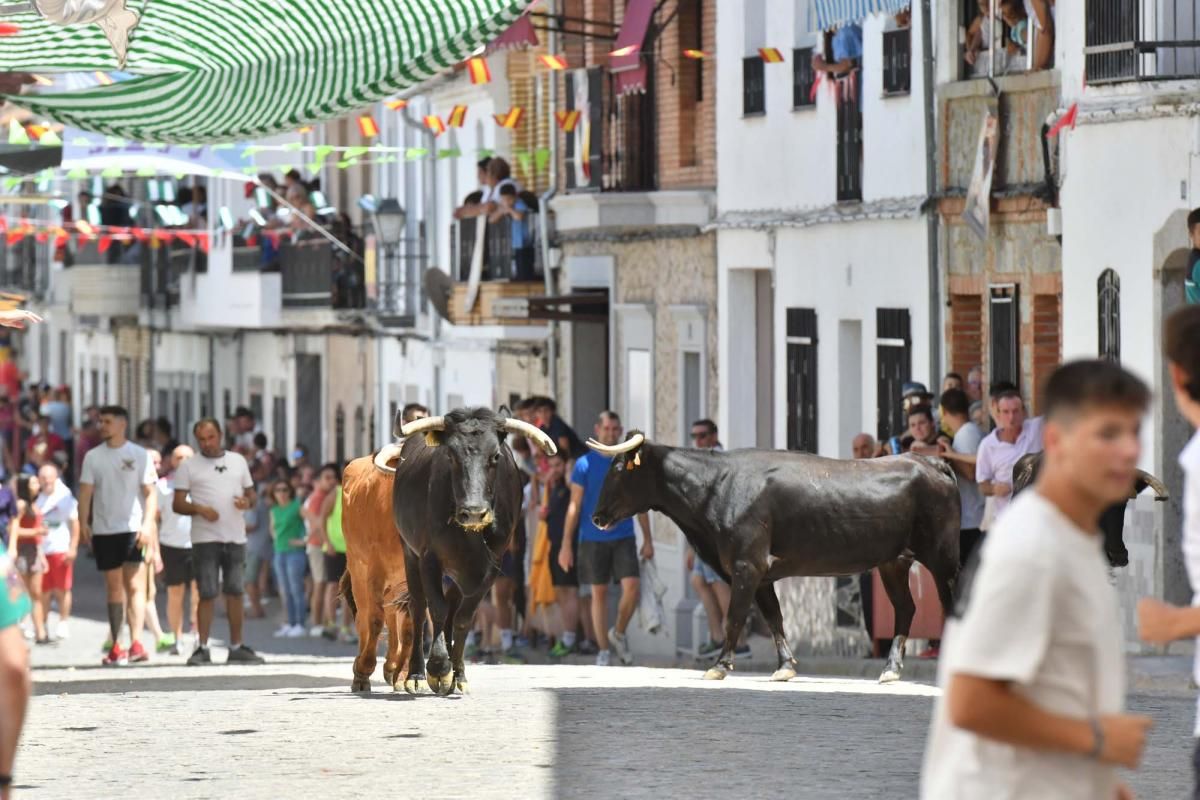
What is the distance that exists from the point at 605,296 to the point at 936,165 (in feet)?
36.2

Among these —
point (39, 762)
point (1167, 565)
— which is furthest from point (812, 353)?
point (39, 762)

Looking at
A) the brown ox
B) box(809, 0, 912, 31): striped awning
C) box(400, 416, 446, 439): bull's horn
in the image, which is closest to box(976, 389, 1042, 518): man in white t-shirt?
the brown ox

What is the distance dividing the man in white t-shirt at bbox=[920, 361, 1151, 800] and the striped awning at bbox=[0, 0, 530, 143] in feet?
42.0

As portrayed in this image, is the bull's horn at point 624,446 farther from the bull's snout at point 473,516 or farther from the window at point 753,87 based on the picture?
the window at point 753,87

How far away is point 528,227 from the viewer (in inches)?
1481

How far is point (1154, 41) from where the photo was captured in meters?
20.4

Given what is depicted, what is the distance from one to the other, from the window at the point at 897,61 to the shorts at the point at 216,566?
677cm

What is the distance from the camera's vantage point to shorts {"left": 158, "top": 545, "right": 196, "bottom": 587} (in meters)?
24.2

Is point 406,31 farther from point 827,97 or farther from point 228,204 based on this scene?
point 228,204

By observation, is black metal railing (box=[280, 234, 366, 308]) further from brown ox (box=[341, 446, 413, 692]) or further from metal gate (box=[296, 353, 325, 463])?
brown ox (box=[341, 446, 413, 692])

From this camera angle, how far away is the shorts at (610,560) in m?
24.0

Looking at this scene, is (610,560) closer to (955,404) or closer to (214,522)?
(214,522)

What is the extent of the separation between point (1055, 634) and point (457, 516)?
410 inches

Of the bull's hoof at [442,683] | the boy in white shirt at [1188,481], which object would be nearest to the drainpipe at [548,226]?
the bull's hoof at [442,683]
